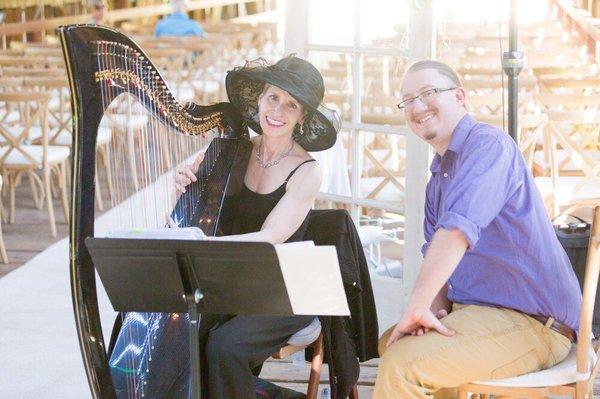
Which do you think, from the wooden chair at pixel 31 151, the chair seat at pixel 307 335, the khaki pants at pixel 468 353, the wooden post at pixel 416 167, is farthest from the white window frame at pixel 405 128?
the wooden chair at pixel 31 151

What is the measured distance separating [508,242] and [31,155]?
161 inches

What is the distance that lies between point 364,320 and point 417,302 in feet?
2.36

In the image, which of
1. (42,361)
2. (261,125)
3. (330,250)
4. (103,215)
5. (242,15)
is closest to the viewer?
(330,250)

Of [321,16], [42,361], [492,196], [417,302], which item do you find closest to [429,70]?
[492,196]

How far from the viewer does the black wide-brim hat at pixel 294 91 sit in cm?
303

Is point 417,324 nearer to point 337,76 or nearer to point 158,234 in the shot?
point 158,234

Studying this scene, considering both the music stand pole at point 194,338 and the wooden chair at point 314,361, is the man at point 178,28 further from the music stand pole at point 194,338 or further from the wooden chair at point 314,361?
the music stand pole at point 194,338

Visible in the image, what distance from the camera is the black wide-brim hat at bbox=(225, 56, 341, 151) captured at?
3.03m

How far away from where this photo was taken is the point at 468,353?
2555 mm

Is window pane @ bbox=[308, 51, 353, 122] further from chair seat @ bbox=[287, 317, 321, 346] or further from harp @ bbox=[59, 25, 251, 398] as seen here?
chair seat @ bbox=[287, 317, 321, 346]

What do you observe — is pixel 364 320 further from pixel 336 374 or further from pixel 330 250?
pixel 330 250

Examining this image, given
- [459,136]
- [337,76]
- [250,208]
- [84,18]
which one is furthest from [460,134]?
[84,18]

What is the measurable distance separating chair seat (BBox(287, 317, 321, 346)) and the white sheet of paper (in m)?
0.81

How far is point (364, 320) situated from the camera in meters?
3.25
